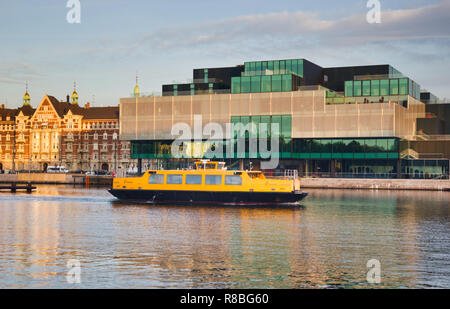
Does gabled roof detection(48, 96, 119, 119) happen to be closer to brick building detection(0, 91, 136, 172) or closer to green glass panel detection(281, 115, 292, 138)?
brick building detection(0, 91, 136, 172)

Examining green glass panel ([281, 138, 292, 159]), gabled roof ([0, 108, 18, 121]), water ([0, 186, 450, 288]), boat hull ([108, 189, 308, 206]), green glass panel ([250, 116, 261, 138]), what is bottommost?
water ([0, 186, 450, 288])

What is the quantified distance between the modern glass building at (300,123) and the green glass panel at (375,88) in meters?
0.19

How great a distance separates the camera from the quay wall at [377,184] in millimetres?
100625

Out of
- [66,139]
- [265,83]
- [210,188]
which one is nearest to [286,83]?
[265,83]

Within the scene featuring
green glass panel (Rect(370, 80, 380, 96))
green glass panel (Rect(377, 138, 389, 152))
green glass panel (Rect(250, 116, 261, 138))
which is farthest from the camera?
green glass panel (Rect(370, 80, 380, 96))

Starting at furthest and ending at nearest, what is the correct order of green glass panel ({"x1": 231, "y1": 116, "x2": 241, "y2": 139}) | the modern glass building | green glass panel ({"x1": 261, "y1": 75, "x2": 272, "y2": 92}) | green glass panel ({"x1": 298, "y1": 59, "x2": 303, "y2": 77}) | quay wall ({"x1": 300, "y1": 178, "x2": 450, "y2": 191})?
green glass panel ({"x1": 298, "y1": 59, "x2": 303, "y2": 77}), green glass panel ({"x1": 231, "y1": 116, "x2": 241, "y2": 139}), green glass panel ({"x1": 261, "y1": 75, "x2": 272, "y2": 92}), the modern glass building, quay wall ({"x1": 300, "y1": 178, "x2": 450, "y2": 191})

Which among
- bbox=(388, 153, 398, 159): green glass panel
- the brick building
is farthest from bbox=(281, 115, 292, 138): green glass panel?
the brick building

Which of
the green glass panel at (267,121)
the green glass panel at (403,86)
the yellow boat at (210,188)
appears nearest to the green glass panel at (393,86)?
the green glass panel at (403,86)

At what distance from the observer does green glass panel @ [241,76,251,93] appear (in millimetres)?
116312

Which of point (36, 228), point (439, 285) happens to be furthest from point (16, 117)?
point (439, 285)

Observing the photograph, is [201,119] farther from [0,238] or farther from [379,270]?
[379,270]
